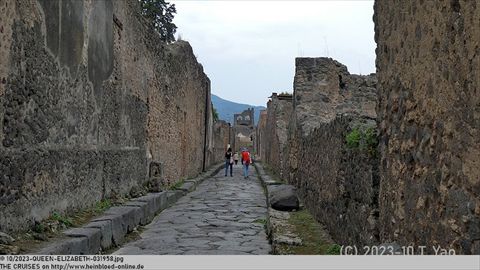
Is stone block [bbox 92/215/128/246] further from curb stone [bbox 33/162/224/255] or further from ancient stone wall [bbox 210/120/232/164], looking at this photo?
ancient stone wall [bbox 210/120/232/164]

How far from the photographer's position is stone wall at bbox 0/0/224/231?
4.01 meters

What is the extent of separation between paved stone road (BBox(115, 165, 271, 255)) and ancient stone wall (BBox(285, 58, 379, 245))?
77 centimetres

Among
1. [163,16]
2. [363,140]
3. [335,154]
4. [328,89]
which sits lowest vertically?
[335,154]

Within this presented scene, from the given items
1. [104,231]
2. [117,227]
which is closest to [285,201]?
[117,227]

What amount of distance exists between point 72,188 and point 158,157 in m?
4.52

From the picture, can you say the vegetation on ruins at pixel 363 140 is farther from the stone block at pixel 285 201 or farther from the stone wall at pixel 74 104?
the stone wall at pixel 74 104

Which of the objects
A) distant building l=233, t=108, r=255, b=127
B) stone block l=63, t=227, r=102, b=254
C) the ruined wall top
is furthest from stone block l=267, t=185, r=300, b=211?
distant building l=233, t=108, r=255, b=127

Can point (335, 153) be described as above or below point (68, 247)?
above

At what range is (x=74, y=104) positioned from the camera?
17.9 feet

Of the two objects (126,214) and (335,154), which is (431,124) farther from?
(126,214)

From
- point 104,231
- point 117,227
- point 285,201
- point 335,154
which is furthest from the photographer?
point 285,201

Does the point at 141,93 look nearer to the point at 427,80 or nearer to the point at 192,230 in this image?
the point at 192,230

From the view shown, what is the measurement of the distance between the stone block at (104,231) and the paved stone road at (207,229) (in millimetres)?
133

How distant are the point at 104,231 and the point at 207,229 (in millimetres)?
1598
